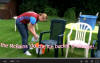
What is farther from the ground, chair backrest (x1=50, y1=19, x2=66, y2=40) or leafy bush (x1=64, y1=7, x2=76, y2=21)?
leafy bush (x1=64, y1=7, x2=76, y2=21)

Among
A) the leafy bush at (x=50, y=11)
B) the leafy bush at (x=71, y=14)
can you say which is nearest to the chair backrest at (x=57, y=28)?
the leafy bush at (x=71, y=14)

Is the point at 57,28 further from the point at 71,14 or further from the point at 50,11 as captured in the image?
the point at 50,11

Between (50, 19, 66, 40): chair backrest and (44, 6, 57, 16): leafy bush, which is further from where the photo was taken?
(44, 6, 57, 16): leafy bush

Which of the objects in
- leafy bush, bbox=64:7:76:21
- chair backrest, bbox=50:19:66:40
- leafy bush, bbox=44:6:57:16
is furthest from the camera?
leafy bush, bbox=44:6:57:16

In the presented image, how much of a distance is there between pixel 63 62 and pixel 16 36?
7566mm

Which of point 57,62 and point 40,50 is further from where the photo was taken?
point 40,50

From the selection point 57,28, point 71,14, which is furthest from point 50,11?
point 57,28

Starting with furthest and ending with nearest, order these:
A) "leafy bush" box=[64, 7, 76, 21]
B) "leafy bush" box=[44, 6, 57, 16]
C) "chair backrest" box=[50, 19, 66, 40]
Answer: "leafy bush" box=[44, 6, 57, 16] → "leafy bush" box=[64, 7, 76, 21] → "chair backrest" box=[50, 19, 66, 40]

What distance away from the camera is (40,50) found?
602cm

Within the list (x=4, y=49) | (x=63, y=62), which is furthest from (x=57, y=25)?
(x=63, y=62)

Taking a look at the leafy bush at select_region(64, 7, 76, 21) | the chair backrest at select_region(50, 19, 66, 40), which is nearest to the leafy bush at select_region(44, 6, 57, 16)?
the leafy bush at select_region(64, 7, 76, 21)

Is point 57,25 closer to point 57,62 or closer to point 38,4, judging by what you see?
point 57,62

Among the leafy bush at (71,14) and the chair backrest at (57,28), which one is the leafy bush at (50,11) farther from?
the chair backrest at (57,28)

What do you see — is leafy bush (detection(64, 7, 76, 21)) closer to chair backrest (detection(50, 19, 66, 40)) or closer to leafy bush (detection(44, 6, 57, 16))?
leafy bush (detection(44, 6, 57, 16))
